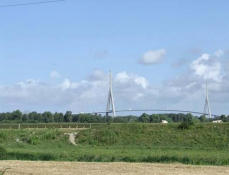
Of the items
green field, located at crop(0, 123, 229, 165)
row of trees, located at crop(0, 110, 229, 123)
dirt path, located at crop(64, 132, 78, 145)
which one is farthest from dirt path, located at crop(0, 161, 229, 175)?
row of trees, located at crop(0, 110, 229, 123)

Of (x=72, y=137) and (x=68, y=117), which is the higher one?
(x=68, y=117)

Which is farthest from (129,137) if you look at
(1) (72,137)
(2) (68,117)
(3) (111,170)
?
(2) (68,117)

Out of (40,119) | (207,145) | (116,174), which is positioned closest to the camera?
(116,174)

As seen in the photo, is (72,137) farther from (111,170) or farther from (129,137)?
(111,170)

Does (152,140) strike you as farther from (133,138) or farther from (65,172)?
(65,172)

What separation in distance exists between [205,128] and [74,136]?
17.8 meters

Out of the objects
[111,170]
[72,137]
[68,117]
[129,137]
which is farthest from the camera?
[68,117]

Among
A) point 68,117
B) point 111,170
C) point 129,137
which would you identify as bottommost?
point 111,170

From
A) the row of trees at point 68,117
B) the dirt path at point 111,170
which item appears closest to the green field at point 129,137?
the dirt path at point 111,170

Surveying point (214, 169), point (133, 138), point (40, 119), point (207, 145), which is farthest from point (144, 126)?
point (40, 119)

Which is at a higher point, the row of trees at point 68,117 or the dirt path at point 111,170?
the row of trees at point 68,117

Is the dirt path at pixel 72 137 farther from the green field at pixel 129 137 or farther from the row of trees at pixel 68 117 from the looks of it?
the row of trees at pixel 68 117

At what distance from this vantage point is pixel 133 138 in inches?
3063

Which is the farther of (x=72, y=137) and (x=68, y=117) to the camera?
(x=68, y=117)
